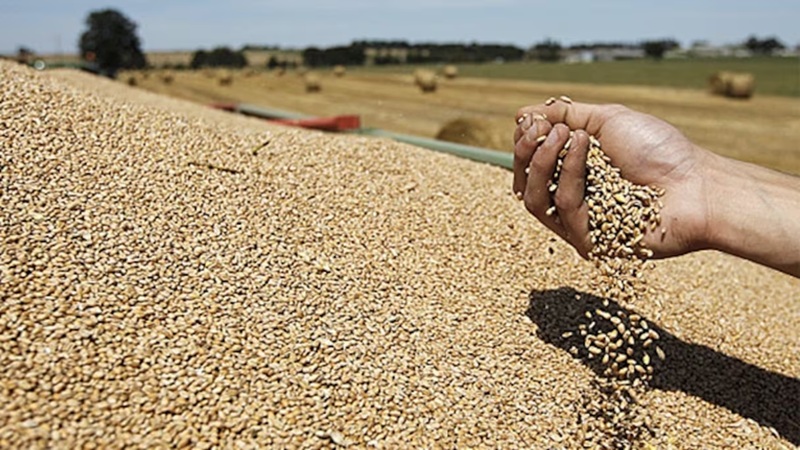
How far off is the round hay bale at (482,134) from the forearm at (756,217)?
4.52m

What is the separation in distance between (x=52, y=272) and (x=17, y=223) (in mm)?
354

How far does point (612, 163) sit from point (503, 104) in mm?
14658

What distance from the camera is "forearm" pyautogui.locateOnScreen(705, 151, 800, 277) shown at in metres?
2.80

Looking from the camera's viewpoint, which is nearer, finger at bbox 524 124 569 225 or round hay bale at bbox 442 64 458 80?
finger at bbox 524 124 569 225

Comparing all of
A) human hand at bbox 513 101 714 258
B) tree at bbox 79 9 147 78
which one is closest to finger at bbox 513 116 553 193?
human hand at bbox 513 101 714 258

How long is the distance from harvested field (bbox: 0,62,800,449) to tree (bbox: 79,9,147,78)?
34668mm

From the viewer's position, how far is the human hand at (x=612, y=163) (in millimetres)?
2869

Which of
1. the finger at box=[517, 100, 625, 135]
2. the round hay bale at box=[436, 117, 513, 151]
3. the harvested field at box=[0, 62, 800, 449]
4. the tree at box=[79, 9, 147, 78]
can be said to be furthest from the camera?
the tree at box=[79, 9, 147, 78]

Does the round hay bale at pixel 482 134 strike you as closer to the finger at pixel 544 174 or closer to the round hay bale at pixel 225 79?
the finger at pixel 544 174

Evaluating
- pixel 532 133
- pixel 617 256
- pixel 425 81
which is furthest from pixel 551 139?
pixel 425 81

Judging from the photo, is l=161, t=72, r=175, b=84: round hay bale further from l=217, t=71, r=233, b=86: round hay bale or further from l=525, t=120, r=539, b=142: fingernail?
l=525, t=120, r=539, b=142: fingernail

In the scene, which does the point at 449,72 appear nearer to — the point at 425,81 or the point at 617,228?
the point at 425,81

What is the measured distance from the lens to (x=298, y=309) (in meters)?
2.85

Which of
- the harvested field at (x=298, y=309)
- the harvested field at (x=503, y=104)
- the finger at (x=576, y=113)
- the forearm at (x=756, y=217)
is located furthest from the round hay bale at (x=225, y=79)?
the forearm at (x=756, y=217)
